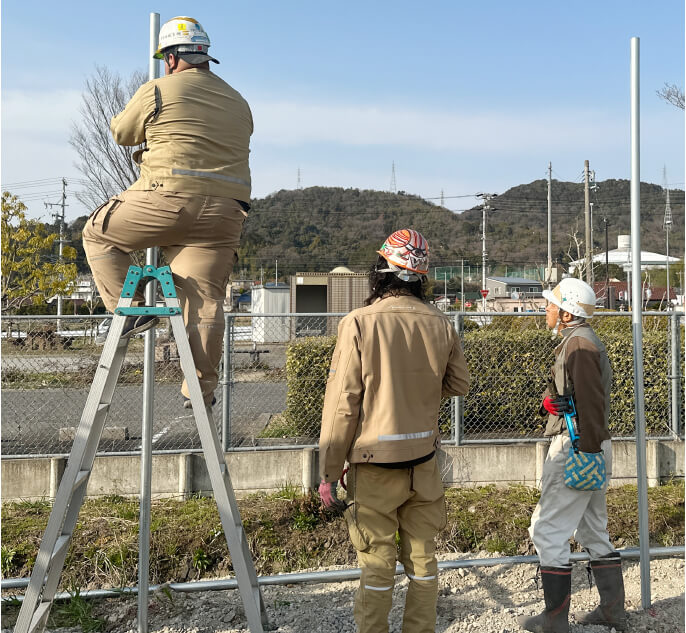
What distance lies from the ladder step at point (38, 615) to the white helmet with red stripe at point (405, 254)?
7.28 ft

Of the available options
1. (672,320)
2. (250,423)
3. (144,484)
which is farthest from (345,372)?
(250,423)

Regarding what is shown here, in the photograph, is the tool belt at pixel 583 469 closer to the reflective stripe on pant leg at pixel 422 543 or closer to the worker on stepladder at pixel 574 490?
the worker on stepladder at pixel 574 490

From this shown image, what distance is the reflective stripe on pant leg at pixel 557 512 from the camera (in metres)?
3.67

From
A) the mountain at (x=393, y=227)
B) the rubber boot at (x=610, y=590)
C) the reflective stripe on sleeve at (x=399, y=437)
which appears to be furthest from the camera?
the mountain at (x=393, y=227)

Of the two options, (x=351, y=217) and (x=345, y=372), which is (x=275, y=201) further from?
(x=345, y=372)

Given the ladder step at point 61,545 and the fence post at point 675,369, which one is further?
the fence post at point 675,369

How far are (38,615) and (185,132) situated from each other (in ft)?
7.44

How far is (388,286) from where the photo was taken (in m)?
3.15

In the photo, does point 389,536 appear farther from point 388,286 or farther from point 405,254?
point 405,254

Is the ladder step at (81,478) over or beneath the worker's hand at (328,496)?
over

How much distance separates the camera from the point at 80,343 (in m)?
9.15

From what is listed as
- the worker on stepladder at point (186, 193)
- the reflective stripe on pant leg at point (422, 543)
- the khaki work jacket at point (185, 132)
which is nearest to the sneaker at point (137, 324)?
the worker on stepladder at point (186, 193)

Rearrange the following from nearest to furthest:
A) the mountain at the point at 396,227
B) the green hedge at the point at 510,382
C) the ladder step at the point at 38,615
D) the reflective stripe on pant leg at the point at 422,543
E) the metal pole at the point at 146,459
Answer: the ladder step at the point at 38,615, the reflective stripe on pant leg at the point at 422,543, the metal pole at the point at 146,459, the green hedge at the point at 510,382, the mountain at the point at 396,227

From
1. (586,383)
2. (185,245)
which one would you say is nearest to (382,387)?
(185,245)
